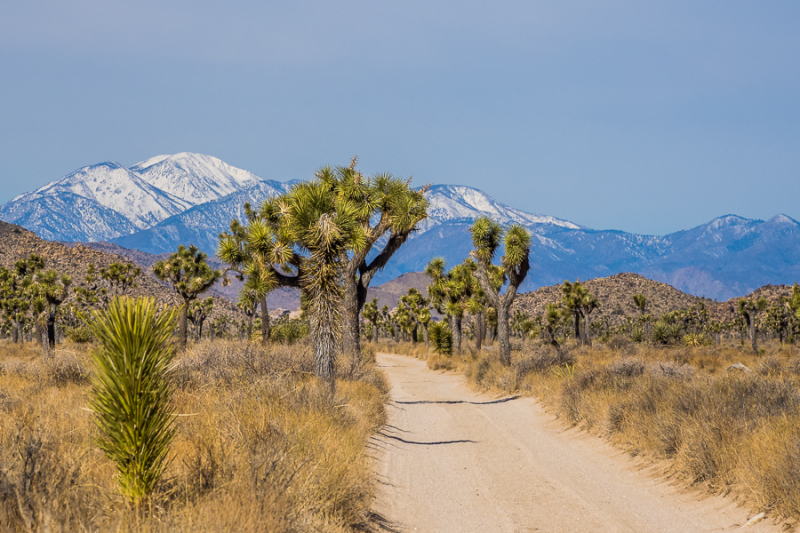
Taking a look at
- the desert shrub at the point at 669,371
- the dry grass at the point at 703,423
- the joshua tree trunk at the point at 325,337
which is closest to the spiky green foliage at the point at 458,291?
the desert shrub at the point at 669,371

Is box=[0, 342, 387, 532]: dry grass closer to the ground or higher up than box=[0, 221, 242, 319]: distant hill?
closer to the ground

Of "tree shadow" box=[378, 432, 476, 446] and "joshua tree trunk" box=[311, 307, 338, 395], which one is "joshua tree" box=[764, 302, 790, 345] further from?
"joshua tree trunk" box=[311, 307, 338, 395]

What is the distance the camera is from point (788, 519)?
6.17 metres

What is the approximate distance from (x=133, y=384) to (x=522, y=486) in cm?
652

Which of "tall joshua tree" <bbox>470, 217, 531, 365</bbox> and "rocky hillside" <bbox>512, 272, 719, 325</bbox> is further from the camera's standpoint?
"rocky hillside" <bbox>512, 272, 719, 325</bbox>

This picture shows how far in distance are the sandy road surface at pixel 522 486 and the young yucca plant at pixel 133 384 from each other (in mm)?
3446

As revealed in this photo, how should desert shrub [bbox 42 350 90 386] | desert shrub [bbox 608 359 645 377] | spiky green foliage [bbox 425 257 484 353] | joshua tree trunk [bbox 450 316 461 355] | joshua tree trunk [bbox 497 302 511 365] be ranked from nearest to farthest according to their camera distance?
desert shrub [bbox 42 350 90 386] → desert shrub [bbox 608 359 645 377] → joshua tree trunk [bbox 497 302 511 365] → spiky green foliage [bbox 425 257 484 353] → joshua tree trunk [bbox 450 316 461 355]

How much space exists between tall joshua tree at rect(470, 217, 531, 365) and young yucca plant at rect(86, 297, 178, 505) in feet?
66.5

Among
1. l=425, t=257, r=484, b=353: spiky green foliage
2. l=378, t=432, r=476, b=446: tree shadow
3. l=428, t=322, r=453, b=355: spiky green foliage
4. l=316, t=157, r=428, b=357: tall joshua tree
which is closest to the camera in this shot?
l=378, t=432, r=476, b=446: tree shadow

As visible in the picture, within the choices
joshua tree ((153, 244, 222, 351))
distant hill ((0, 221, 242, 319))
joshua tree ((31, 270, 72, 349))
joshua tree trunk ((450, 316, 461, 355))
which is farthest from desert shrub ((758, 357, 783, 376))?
distant hill ((0, 221, 242, 319))

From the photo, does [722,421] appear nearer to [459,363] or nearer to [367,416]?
[367,416]

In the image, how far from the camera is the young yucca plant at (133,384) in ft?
13.2

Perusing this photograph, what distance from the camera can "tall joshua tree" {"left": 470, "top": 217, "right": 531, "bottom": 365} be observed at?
23797 mm

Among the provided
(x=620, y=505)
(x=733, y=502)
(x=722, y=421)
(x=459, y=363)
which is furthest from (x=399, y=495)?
(x=459, y=363)
